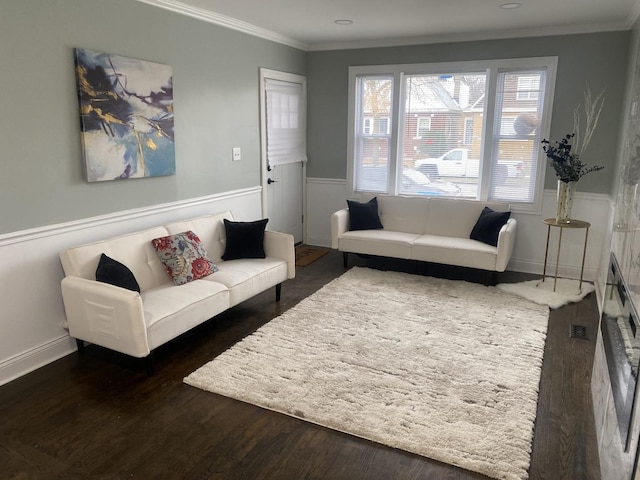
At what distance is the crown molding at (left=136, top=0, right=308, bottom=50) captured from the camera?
392 centimetres

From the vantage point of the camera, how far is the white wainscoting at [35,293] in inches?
117

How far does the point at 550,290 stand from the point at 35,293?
14.2 feet

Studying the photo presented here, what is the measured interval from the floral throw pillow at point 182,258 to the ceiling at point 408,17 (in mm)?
1843

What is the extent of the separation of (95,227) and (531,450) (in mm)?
3083

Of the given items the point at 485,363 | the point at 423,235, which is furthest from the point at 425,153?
the point at 485,363

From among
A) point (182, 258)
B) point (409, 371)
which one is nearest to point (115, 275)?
point (182, 258)

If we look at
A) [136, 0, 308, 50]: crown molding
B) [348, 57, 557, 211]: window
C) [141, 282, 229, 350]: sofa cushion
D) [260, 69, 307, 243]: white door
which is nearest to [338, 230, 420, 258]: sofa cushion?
[348, 57, 557, 211]: window

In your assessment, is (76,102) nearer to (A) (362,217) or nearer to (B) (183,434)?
(B) (183,434)

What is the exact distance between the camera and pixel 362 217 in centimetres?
554

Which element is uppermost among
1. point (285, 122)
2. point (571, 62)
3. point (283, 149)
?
point (571, 62)

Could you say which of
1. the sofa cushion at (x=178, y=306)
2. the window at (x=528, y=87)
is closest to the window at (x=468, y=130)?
the window at (x=528, y=87)

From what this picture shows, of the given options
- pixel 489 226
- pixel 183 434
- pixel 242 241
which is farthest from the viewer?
pixel 489 226

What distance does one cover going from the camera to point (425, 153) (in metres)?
5.71

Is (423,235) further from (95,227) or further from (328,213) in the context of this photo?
(95,227)
